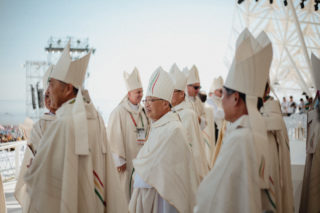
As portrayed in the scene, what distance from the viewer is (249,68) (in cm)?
179

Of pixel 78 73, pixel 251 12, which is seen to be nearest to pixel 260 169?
pixel 78 73

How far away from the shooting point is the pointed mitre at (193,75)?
6176 mm

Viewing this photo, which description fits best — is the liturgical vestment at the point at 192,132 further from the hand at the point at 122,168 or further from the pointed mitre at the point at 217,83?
the pointed mitre at the point at 217,83

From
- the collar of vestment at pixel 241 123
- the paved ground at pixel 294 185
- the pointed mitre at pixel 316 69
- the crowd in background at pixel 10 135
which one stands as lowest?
the paved ground at pixel 294 185

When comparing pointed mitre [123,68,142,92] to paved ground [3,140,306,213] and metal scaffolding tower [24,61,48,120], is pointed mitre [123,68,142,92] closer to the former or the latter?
paved ground [3,140,306,213]

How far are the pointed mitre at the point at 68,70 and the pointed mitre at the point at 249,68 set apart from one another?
1272 millimetres

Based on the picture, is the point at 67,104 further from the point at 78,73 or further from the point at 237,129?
the point at 237,129

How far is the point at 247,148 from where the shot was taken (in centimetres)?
167

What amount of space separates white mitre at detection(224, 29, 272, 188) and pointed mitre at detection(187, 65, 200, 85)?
4309 millimetres

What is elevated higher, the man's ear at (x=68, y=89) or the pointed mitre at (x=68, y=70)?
the pointed mitre at (x=68, y=70)

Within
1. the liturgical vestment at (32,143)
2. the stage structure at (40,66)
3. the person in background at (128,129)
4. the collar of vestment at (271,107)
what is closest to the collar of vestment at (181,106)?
the person in background at (128,129)

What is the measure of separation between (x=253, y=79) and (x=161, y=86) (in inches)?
58.8

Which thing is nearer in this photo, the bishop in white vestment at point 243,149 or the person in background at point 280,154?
the bishop in white vestment at point 243,149

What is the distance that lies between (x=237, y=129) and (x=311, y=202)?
1.51 metres
